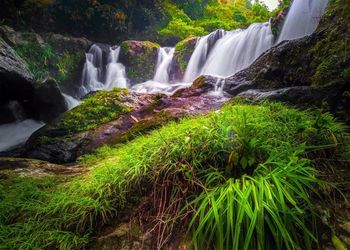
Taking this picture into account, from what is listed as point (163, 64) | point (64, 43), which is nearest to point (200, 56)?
point (163, 64)

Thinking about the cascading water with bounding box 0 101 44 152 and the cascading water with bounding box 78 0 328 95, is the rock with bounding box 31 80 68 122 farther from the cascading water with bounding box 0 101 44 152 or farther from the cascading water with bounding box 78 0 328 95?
the cascading water with bounding box 78 0 328 95

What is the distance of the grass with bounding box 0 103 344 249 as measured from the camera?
1.49m

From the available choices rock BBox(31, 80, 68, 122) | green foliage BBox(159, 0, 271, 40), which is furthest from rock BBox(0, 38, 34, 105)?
green foliage BBox(159, 0, 271, 40)

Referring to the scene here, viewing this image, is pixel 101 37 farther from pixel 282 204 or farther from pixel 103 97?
pixel 282 204

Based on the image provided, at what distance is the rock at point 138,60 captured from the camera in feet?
44.4

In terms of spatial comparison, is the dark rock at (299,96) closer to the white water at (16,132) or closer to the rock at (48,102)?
the white water at (16,132)

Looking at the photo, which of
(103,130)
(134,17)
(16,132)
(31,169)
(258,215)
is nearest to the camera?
(258,215)

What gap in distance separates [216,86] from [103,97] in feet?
9.35

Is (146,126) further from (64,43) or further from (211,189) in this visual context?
(64,43)

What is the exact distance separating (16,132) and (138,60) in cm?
730

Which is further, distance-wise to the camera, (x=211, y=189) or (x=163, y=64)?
(x=163, y=64)

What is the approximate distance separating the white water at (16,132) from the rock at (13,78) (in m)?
0.76

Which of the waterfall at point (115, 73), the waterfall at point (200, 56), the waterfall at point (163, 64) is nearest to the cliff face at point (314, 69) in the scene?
the waterfall at point (200, 56)

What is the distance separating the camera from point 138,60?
13.6 meters
